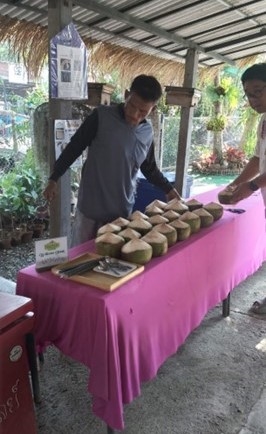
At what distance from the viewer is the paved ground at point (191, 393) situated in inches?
68.0

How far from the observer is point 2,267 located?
141 inches

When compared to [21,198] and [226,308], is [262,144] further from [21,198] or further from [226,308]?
[21,198]

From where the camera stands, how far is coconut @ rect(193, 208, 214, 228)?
2072mm

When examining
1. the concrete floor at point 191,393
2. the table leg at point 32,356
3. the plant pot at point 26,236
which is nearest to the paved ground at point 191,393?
the concrete floor at point 191,393

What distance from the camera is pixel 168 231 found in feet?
5.75

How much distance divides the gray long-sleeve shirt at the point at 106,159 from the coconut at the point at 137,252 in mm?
575

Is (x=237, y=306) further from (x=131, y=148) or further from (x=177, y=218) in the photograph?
(x=131, y=148)

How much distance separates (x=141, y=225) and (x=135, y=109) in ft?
2.14

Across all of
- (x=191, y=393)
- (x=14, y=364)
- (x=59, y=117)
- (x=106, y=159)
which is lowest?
Result: (x=191, y=393)

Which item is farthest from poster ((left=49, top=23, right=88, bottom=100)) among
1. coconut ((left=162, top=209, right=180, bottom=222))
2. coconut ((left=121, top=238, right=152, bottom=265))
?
coconut ((left=121, top=238, right=152, bottom=265))

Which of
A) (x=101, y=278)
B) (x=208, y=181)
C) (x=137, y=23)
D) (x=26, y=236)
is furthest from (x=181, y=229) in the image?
(x=208, y=181)

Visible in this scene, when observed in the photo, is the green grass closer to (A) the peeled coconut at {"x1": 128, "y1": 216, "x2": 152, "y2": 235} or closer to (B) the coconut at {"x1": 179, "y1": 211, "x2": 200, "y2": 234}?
(B) the coconut at {"x1": 179, "y1": 211, "x2": 200, "y2": 234}

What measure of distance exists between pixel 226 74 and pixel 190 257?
→ 400 inches

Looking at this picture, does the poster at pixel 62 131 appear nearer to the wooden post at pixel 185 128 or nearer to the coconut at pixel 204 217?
the coconut at pixel 204 217
